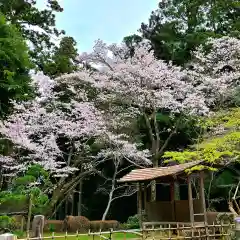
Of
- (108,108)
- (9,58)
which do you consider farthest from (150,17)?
(9,58)

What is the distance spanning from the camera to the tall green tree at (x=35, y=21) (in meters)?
18.1

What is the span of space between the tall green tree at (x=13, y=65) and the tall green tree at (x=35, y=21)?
463 centimetres

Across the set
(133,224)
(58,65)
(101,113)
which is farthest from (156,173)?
(58,65)

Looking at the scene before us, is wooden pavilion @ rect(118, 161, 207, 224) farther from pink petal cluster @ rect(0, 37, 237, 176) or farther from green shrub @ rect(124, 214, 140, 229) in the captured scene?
pink petal cluster @ rect(0, 37, 237, 176)

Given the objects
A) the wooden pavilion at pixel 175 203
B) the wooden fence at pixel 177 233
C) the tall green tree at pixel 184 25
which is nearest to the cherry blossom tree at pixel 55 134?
the wooden pavilion at pixel 175 203

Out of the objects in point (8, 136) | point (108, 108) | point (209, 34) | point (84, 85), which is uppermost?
point (209, 34)

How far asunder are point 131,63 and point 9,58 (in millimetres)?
6058

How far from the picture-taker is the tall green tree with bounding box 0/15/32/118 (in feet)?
42.1

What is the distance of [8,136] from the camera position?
14836 millimetres

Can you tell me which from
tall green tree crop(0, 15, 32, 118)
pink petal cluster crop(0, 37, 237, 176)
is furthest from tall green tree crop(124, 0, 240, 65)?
tall green tree crop(0, 15, 32, 118)

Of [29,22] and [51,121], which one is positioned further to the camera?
[29,22]

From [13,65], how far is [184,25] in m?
11.3

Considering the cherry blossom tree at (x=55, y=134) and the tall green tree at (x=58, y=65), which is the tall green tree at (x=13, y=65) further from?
the tall green tree at (x=58, y=65)

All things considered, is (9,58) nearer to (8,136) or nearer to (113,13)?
(8,136)
